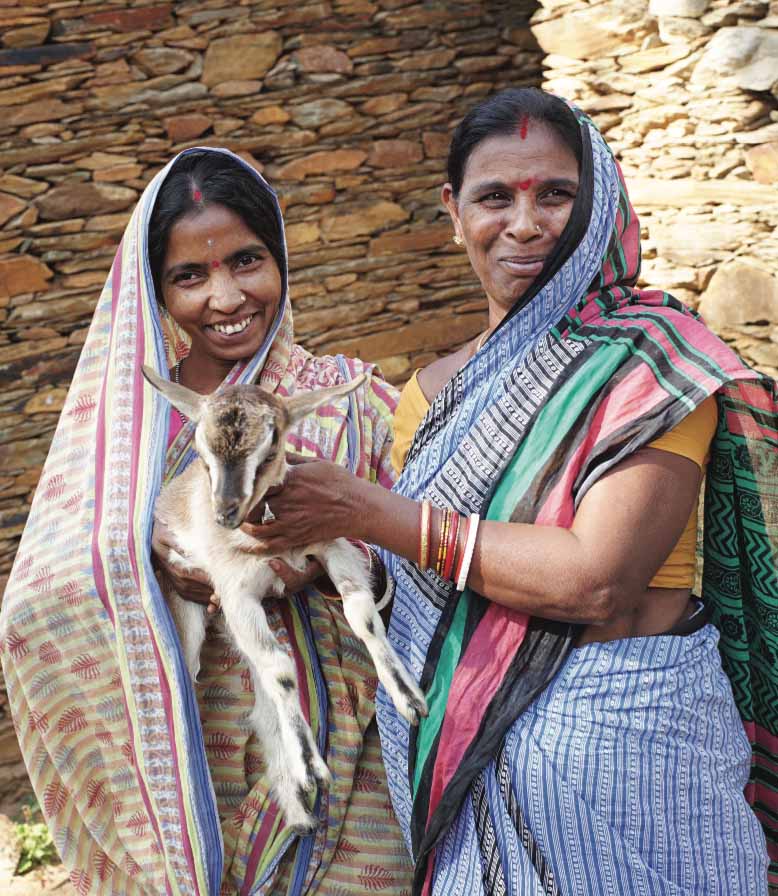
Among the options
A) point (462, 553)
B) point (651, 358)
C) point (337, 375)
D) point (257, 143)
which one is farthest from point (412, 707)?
point (257, 143)

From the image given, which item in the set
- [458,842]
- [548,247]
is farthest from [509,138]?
[458,842]

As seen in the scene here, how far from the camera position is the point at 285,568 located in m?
2.51

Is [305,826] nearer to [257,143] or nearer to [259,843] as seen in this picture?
[259,843]

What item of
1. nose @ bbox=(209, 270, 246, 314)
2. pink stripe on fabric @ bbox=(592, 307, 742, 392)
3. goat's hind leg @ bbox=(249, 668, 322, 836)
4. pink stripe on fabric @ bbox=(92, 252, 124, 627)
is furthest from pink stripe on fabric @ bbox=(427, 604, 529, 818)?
nose @ bbox=(209, 270, 246, 314)

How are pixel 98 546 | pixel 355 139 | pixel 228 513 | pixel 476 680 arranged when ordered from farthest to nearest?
pixel 355 139 < pixel 98 546 < pixel 476 680 < pixel 228 513

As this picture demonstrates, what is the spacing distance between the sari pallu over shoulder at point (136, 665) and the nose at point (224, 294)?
153 millimetres

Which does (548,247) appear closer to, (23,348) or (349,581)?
(349,581)

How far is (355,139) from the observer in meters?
6.66

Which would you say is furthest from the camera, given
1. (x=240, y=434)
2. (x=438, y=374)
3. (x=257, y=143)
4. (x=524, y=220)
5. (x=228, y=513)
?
(x=257, y=143)

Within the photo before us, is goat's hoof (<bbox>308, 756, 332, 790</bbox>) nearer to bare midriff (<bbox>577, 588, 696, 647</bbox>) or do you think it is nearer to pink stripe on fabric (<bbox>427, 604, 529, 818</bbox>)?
pink stripe on fabric (<bbox>427, 604, 529, 818</bbox>)

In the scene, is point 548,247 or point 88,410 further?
point 88,410

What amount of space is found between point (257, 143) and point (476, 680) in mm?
4809

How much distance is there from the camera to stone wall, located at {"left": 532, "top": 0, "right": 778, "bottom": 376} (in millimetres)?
5281

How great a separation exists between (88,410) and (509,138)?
136cm
